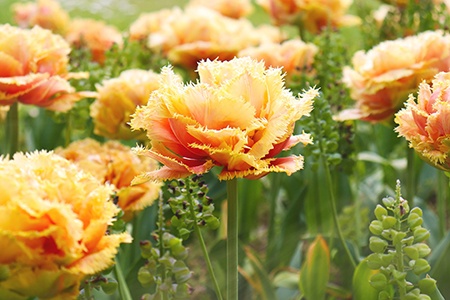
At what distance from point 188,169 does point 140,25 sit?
1138 millimetres

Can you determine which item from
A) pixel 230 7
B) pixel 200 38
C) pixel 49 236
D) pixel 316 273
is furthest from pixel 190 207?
pixel 230 7

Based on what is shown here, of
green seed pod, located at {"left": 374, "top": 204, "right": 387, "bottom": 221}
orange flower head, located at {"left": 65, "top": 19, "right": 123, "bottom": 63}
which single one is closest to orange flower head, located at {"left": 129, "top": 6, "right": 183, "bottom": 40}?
orange flower head, located at {"left": 65, "top": 19, "right": 123, "bottom": 63}

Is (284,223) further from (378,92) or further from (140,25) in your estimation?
(140,25)

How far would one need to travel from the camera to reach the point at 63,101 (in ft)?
3.55

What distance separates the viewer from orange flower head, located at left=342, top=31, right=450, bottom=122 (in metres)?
1.02

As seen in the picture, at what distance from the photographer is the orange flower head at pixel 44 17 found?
196 cm

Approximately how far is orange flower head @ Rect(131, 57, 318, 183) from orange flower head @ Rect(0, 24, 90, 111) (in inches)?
13.4

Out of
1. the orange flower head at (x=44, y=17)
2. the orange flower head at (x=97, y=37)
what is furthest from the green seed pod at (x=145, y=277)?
the orange flower head at (x=44, y=17)

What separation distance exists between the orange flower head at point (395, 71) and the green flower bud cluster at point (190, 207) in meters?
0.36

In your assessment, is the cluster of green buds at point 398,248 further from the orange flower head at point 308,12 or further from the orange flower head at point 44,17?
the orange flower head at point 44,17

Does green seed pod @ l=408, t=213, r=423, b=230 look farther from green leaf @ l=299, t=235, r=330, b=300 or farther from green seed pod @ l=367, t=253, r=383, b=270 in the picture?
green leaf @ l=299, t=235, r=330, b=300

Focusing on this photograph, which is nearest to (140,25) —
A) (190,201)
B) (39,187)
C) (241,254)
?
(241,254)

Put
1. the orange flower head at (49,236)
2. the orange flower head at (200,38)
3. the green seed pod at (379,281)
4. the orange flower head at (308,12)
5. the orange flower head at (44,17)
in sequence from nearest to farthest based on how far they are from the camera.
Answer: the orange flower head at (49,236), the green seed pod at (379,281), the orange flower head at (200,38), the orange flower head at (308,12), the orange flower head at (44,17)

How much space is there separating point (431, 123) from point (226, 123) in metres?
0.22
